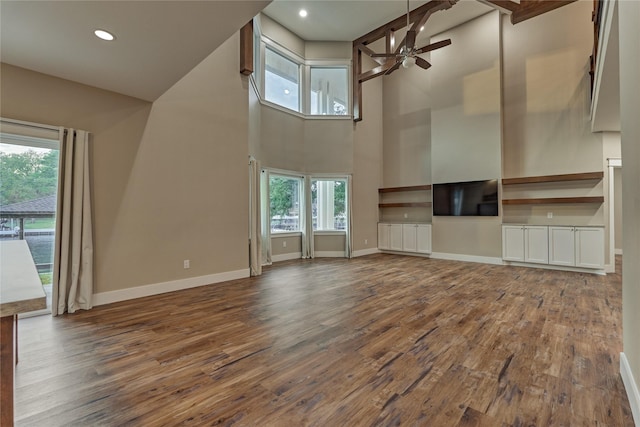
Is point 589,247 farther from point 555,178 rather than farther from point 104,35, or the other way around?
point 104,35

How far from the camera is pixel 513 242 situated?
6.13 meters

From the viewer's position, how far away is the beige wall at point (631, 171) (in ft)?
5.31

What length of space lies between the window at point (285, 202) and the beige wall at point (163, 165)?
1751mm

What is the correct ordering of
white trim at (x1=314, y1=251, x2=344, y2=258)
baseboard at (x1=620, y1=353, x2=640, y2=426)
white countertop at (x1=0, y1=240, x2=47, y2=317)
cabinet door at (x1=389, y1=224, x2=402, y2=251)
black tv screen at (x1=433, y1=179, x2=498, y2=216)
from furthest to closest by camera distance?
1. cabinet door at (x1=389, y1=224, x2=402, y2=251)
2. white trim at (x1=314, y1=251, x2=344, y2=258)
3. black tv screen at (x1=433, y1=179, x2=498, y2=216)
4. baseboard at (x1=620, y1=353, x2=640, y2=426)
5. white countertop at (x1=0, y1=240, x2=47, y2=317)

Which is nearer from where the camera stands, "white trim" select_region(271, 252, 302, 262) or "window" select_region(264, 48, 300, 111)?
"window" select_region(264, 48, 300, 111)

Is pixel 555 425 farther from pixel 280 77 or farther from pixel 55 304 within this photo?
pixel 280 77

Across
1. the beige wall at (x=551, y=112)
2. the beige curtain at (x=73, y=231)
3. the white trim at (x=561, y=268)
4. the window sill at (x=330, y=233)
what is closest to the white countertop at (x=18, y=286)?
the beige curtain at (x=73, y=231)

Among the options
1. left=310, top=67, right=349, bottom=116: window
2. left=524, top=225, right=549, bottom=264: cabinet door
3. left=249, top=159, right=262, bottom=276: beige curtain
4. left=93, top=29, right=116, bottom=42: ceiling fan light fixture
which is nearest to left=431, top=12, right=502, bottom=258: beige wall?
left=524, top=225, right=549, bottom=264: cabinet door

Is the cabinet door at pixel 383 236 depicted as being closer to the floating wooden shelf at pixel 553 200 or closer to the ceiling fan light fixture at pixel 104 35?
the floating wooden shelf at pixel 553 200

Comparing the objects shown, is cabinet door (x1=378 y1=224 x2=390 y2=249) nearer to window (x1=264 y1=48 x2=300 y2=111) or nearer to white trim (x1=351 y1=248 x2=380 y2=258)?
white trim (x1=351 y1=248 x2=380 y2=258)

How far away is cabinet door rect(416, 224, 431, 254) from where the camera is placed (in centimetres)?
735

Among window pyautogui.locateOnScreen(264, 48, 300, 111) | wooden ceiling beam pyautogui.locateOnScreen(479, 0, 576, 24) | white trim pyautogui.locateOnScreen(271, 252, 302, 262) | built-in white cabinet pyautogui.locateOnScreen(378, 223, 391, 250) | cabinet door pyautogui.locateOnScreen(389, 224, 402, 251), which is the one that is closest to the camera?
wooden ceiling beam pyautogui.locateOnScreen(479, 0, 576, 24)

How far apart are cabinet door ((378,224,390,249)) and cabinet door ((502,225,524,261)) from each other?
278 cm

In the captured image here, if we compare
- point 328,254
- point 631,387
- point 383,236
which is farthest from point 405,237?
point 631,387
